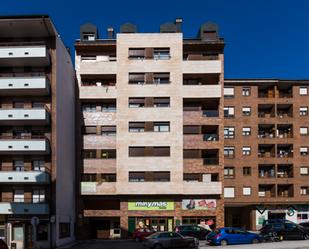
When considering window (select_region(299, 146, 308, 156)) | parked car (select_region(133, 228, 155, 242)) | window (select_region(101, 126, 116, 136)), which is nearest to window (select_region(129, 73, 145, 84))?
window (select_region(101, 126, 116, 136))

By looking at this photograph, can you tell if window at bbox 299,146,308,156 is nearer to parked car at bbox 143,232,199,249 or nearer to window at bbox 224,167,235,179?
window at bbox 224,167,235,179

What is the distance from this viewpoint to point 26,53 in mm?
41281

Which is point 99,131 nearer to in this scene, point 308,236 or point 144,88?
point 144,88

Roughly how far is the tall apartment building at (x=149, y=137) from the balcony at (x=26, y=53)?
9309 mm

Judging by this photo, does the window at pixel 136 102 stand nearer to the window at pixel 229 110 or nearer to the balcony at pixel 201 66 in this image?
the balcony at pixel 201 66

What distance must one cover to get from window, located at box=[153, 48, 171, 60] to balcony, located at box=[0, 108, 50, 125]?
1500 cm

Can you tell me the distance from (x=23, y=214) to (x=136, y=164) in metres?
13.5

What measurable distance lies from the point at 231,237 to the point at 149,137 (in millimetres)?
15437

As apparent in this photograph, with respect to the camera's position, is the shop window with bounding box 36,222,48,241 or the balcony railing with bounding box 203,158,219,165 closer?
the shop window with bounding box 36,222,48,241

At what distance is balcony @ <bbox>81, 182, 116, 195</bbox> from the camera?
48.9m

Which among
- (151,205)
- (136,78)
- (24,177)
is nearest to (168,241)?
(24,177)

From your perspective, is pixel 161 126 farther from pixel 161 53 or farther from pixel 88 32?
pixel 88 32

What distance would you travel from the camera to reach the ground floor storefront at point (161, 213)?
49.1m

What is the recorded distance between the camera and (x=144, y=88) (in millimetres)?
50219
